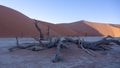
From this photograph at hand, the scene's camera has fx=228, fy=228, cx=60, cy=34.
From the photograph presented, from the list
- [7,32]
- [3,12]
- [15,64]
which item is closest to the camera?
[15,64]

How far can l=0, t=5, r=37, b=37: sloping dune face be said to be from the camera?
154ft

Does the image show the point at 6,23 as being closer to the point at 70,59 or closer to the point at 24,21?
the point at 24,21

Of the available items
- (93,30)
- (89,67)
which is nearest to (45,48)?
(89,67)

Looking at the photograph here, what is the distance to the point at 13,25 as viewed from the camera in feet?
164

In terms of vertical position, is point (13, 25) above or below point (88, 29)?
above

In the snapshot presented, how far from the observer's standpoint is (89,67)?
8195 millimetres

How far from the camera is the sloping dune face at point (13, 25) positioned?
46.9 metres

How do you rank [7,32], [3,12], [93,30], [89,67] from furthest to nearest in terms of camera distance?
[93,30], [3,12], [7,32], [89,67]

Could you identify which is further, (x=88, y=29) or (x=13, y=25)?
(x=88, y=29)

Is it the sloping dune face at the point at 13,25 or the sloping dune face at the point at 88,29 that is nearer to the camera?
the sloping dune face at the point at 13,25

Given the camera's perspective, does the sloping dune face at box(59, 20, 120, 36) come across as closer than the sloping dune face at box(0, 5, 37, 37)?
No

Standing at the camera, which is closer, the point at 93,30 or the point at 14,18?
the point at 14,18

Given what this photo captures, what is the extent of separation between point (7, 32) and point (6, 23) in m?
3.82

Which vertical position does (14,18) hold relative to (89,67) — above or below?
above
